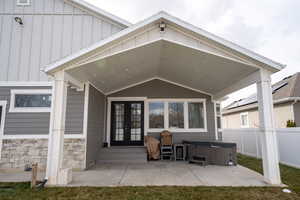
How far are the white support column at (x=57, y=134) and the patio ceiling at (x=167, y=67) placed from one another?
429mm

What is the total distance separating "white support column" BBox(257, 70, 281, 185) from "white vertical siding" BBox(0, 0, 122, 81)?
536cm

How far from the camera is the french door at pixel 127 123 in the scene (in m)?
7.18

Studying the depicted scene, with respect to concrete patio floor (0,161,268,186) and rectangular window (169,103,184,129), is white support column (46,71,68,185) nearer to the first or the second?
concrete patio floor (0,161,268,186)

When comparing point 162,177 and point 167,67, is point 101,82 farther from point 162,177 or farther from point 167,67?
point 162,177

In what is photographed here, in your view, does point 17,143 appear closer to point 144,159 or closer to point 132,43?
point 144,159

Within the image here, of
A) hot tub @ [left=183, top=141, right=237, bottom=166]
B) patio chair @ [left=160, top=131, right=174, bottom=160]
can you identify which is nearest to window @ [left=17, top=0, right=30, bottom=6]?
patio chair @ [left=160, top=131, right=174, bottom=160]

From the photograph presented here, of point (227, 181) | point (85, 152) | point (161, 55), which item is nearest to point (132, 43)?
point (161, 55)

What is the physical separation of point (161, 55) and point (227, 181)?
12.3ft

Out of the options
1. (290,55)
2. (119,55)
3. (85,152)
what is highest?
(290,55)

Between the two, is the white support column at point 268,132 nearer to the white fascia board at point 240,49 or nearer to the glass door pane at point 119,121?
the white fascia board at point 240,49

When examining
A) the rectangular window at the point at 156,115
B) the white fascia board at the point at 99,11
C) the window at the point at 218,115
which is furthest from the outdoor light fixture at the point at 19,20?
the window at the point at 218,115

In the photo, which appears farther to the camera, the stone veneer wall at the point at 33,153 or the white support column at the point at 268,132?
the stone veneer wall at the point at 33,153

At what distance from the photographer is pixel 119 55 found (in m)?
4.14

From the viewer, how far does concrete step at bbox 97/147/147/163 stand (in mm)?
6238
